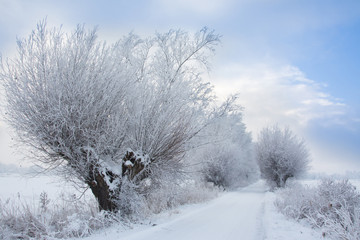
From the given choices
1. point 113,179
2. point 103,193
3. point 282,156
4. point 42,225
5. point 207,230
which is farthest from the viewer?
point 282,156

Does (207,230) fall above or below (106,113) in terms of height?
below

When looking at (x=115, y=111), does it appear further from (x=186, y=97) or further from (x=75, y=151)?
(x=186, y=97)

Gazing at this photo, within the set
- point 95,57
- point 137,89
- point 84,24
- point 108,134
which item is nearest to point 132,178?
point 108,134

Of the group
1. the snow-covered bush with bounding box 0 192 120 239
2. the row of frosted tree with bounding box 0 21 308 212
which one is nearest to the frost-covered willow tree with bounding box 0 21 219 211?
the row of frosted tree with bounding box 0 21 308 212

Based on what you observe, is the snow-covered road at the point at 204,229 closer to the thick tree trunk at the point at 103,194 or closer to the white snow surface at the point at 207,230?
the white snow surface at the point at 207,230

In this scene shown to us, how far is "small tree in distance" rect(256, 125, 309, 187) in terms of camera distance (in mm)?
24047

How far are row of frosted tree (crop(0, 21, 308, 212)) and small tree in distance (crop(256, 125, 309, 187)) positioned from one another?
55.6 feet

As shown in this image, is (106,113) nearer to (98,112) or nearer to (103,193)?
(98,112)

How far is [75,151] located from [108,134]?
3.17 ft

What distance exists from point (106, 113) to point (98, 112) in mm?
215

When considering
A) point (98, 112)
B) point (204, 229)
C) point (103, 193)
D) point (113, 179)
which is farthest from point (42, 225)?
point (204, 229)

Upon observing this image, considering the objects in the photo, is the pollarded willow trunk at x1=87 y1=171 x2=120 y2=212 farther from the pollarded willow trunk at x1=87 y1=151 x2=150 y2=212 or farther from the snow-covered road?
the snow-covered road

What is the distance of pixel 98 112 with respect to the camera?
7.14m

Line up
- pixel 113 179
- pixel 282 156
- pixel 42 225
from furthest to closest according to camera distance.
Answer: pixel 282 156 → pixel 113 179 → pixel 42 225
